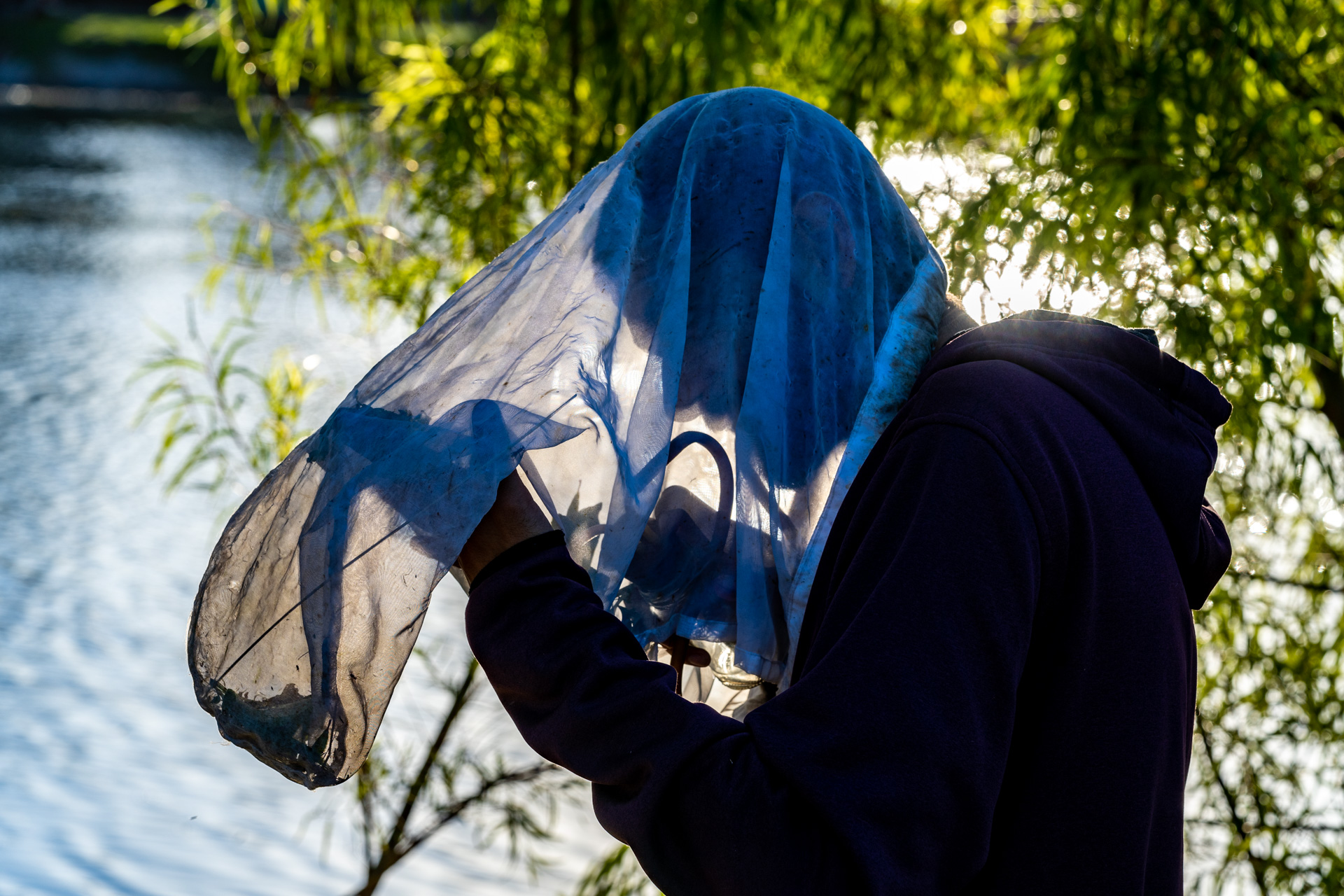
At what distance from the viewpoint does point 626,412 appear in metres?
0.94

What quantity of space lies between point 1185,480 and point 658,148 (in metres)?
0.47

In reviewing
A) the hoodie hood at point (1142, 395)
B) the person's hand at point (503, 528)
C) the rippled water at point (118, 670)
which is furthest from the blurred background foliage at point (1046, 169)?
the person's hand at point (503, 528)

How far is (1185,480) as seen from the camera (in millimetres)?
812

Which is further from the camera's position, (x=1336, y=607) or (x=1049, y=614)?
(x=1336, y=607)

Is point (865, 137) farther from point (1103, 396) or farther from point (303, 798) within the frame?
point (303, 798)

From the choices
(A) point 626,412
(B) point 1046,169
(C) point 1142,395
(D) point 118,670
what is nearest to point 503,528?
(A) point 626,412

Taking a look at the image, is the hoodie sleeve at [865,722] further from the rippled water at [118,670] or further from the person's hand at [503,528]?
the rippled water at [118,670]

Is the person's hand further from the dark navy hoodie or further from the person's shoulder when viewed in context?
the person's shoulder

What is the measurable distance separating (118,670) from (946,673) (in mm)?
5090

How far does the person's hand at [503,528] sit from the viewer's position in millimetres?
806

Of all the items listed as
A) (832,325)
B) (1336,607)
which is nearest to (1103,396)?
(832,325)

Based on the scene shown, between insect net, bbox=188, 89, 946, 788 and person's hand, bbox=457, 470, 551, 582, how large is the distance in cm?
2

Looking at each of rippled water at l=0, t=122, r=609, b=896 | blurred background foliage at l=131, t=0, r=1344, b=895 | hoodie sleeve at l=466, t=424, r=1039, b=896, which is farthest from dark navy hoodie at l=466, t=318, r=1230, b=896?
rippled water at l=0, t=122, r=609, b=896

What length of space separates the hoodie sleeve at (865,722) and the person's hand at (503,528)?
0.07 m
